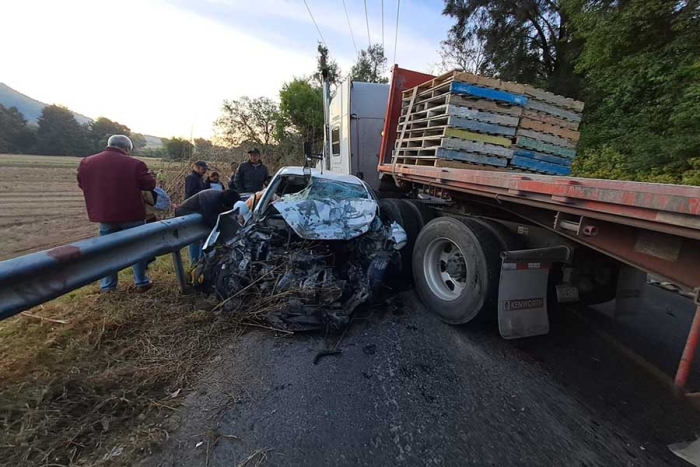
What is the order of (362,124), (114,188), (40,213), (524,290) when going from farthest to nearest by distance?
(40,213)
(362,124)
(114,188)
(524,290)

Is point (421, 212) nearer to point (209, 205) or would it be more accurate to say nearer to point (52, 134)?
point (209, 205)

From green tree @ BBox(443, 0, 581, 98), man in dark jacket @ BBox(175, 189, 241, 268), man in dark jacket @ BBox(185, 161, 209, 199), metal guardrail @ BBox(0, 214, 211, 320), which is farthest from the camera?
green tree @ BBox(443, 0, 581, 98)

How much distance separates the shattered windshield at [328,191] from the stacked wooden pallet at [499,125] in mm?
985

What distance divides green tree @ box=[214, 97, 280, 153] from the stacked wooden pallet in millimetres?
24404

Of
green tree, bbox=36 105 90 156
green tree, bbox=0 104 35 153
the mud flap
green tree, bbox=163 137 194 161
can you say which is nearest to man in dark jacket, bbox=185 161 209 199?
the mud flap

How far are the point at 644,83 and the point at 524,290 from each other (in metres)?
11.8

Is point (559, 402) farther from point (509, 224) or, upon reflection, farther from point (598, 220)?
point (509, 224)

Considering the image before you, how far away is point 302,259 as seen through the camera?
311 cm

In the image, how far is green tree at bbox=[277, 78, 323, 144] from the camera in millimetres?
24812

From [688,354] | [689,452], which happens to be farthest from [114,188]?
[689,452]

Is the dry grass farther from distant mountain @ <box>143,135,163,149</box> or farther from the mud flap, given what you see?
distant mountain @ <box>143,135,163,149</box>

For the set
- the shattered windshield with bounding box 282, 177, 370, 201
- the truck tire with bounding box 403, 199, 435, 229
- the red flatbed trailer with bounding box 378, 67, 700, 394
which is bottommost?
the truck tire with bounding box 403, 199, 435, 229

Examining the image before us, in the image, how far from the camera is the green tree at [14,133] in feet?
112

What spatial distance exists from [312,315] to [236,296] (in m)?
0.80
